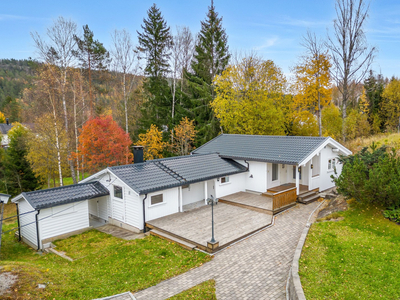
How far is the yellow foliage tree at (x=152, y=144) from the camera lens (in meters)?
25.9

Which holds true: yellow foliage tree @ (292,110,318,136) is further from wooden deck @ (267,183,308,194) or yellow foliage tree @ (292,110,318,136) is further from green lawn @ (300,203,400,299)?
green lawn @ (300,203,400,299)

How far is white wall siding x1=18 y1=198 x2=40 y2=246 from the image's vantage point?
1170 centimetres

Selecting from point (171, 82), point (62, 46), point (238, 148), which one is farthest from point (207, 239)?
point (171, 82)

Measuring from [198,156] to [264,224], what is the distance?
22.6 feet

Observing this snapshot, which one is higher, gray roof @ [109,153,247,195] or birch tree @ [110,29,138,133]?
birch tree @ [110,29,138,133]

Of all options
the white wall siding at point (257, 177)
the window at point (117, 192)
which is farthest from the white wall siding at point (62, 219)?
the white wall siding at point (257, 177)

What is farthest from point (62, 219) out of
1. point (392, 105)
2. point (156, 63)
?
point (392, 105)

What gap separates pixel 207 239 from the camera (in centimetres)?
1019

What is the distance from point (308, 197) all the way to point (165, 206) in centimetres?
882

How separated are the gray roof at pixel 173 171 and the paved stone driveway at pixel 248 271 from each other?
4.79 metres

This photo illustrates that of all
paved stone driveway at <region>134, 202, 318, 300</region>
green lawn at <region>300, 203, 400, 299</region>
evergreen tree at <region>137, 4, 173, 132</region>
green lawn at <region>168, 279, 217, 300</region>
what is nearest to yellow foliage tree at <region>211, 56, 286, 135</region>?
evergreen tree at <region>137, 4, 173, 132</region>

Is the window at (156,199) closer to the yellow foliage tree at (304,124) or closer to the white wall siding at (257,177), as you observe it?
the white wall siding at (257,177)

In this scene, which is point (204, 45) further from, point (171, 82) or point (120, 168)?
point (120, 168)

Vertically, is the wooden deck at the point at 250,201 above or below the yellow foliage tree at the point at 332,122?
below
